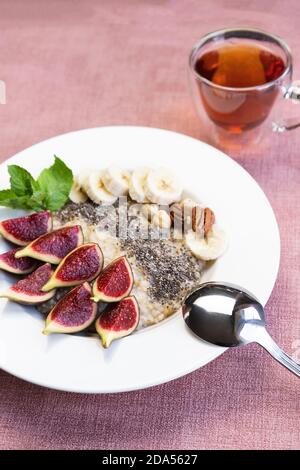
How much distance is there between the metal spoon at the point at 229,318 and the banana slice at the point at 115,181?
0.60 m

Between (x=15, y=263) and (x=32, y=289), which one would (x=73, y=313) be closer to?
(x=32, y=289)

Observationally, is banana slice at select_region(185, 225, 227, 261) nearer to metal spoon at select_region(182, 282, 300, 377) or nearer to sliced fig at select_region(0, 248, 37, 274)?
metal spoon at select_region(182, 282, 300, 377)

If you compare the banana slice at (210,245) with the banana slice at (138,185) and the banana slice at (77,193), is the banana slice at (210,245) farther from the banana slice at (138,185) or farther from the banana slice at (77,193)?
the banana slice at (77,193)

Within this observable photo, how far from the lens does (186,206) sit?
95.7 inches

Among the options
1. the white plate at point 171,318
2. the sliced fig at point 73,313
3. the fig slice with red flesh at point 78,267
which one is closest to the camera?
the white plate at point 171,318

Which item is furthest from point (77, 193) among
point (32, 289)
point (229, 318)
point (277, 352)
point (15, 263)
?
point (277, 352)

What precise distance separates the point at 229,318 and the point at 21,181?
3.16 ft

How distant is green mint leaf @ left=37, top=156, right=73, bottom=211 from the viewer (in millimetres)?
2416

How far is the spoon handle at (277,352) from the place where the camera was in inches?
77.7

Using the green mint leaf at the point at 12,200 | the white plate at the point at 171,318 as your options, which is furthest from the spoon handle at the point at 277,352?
the green mint leaf at the point at 12,200

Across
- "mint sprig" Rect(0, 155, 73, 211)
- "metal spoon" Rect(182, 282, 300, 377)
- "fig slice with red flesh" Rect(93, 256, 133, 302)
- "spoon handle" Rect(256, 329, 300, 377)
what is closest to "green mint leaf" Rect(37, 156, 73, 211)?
"mint sprig" Rect(0, 155, 73, 211)

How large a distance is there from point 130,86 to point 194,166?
91 centimetres
